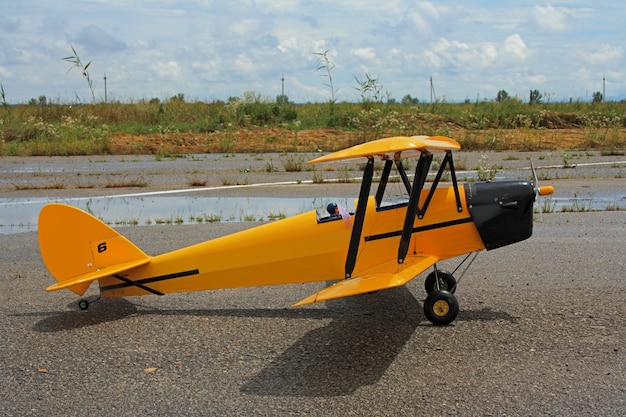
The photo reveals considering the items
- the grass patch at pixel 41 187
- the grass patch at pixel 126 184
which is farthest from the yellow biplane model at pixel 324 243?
the grass patch at pixel 41 187

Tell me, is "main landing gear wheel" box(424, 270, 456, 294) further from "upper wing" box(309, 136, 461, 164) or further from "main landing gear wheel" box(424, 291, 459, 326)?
"upper wing" box(309, 136, 461, 164)

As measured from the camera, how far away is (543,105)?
37.0 meters

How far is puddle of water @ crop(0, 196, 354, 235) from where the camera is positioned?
504 inches

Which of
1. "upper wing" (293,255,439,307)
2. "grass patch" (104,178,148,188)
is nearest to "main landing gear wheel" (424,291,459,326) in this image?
"upper wing" (293,255,439,307)

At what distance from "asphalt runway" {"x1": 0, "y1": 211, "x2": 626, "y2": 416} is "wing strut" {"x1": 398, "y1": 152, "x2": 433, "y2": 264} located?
76cm

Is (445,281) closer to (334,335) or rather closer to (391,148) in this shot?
(334,335)

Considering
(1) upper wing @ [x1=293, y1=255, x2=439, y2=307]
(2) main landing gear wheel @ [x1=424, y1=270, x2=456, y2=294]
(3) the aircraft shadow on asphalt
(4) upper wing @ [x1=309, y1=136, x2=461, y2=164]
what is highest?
(4) upper wing @ [x1=309, y1=136, x2=461, y2=164]

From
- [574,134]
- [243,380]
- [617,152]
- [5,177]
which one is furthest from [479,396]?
[574,134]

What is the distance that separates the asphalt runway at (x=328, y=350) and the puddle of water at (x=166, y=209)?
4.06 meters

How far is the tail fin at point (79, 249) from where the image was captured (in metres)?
7.39

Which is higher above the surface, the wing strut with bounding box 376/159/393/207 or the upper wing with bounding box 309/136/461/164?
the upper wing with bounding box 309/136/461/164

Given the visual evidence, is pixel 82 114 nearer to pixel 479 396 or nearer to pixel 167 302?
pixel 167 302

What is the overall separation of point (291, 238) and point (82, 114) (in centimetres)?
2978

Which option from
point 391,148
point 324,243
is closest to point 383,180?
point 324,243
